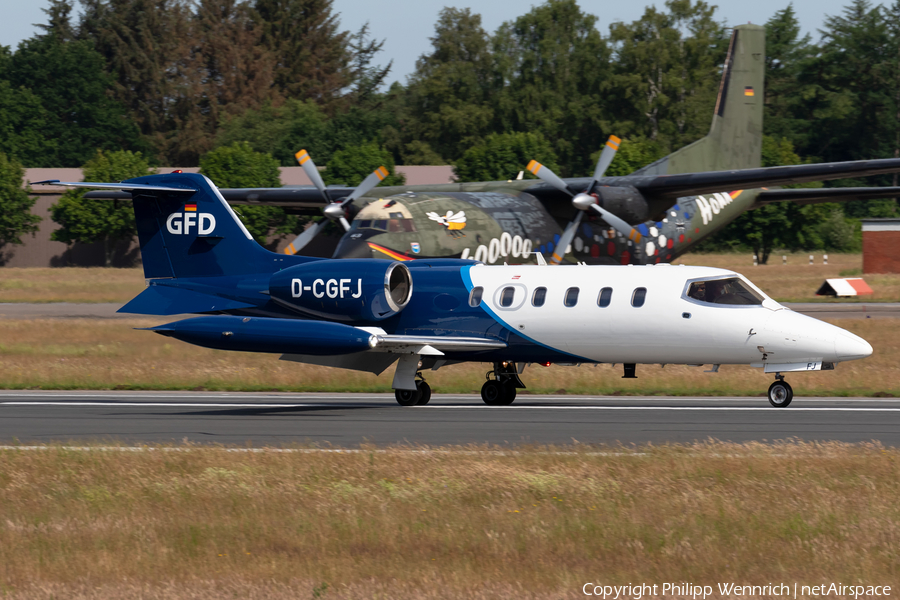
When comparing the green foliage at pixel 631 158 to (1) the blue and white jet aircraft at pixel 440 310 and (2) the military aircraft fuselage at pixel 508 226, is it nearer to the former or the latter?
(2) the military aircraft fuselage at pixel 508 226

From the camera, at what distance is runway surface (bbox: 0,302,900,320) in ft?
122

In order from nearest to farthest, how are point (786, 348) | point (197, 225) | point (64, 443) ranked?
1. point (64, 443)
2. point (786, 348)
3. point (197, 225)

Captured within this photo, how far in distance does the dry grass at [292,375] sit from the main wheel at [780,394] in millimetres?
3152

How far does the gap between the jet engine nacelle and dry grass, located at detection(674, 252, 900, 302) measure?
12964 millimetres

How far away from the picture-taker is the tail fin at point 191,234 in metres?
21.4

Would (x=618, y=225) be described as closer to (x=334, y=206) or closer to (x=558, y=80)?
(x=334, y=206)

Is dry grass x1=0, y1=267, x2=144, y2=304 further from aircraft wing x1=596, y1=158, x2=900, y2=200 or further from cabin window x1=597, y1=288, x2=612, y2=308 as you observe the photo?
cabin window x1=597, y1=288, x2=612, y2=308

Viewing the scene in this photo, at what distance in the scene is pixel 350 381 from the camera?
78.0ft

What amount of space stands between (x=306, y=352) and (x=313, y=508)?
8.30m

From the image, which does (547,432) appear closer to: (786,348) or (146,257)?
(786,348)

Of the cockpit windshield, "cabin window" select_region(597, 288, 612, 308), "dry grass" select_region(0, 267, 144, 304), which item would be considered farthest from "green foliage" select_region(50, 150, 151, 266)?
the cockpit windshield

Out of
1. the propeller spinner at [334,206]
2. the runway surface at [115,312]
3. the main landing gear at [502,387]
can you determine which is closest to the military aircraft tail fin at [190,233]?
the main landing gear at [502,387]

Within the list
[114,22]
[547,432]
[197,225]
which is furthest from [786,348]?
[114,22]

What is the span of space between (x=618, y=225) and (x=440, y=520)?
23470mm
